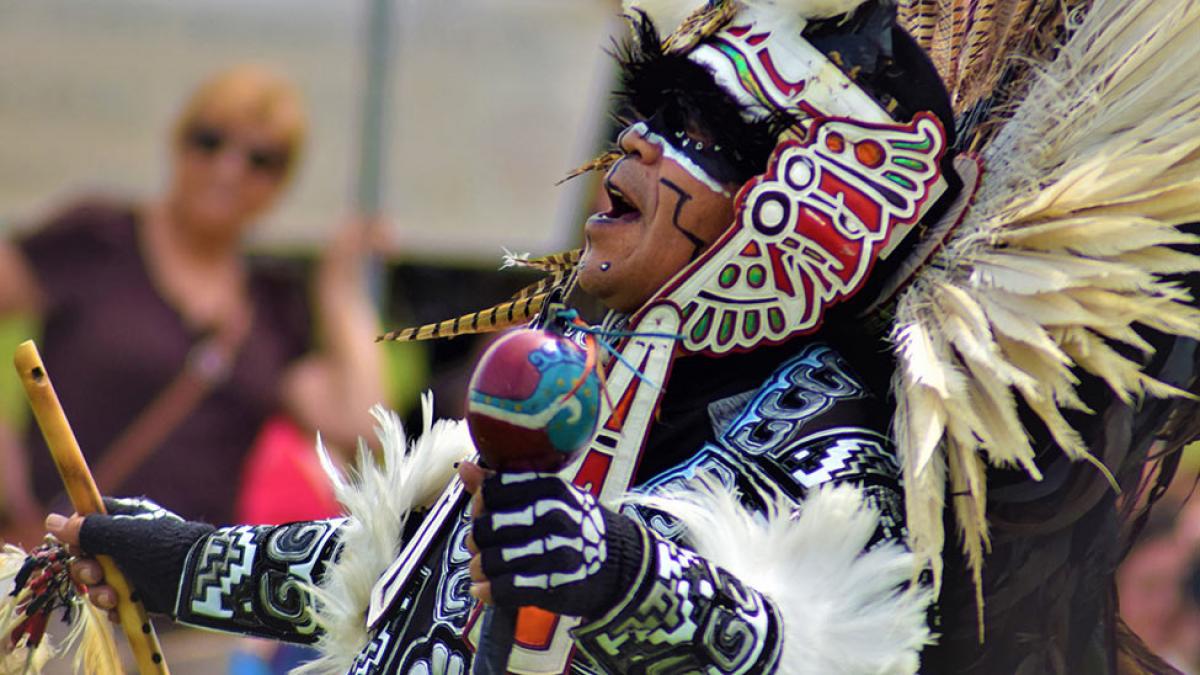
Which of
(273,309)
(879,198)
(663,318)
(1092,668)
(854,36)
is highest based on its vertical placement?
(854,36)

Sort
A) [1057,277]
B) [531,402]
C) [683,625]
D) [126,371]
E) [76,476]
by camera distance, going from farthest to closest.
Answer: [126,371], [76,476], [1057,277], [683,625], [531,402]

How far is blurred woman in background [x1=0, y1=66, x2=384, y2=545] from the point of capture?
4.88 m

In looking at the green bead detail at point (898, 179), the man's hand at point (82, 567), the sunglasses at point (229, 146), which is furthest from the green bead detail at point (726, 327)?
the sunglasses at point (229, 146)

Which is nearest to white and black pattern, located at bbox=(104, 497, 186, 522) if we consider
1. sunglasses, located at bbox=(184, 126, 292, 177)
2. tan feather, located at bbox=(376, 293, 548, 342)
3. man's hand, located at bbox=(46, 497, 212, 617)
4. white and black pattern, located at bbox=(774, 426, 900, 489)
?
man's hand, located at bbox=(46, 497, 212, 617)

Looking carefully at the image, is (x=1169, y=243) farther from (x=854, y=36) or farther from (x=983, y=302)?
(x=854, y=36)

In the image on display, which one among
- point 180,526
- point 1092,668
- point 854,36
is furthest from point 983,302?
point 180,526

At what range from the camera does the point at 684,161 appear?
2.31 meters

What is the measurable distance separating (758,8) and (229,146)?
310 centimetres

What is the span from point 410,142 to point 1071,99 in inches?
147

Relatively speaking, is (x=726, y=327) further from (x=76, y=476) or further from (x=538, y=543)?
(x=76, y=476)

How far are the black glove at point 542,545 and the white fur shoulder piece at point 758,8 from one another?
29.7 inches

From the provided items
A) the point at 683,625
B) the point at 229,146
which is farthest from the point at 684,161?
the point at 229,146

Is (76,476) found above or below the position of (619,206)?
below

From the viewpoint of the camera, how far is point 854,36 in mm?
2309
